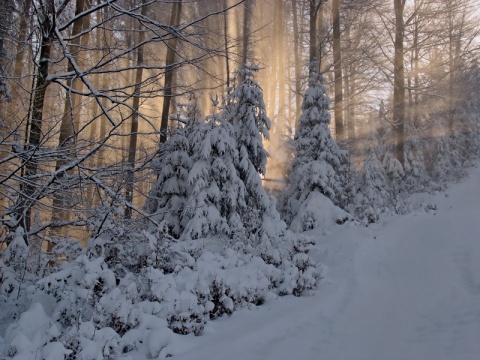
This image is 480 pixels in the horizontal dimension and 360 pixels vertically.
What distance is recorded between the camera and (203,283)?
4781mm

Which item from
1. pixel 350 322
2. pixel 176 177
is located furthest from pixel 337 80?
pixel 350 322

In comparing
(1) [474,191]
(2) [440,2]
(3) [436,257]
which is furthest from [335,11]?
(3) [436,257]

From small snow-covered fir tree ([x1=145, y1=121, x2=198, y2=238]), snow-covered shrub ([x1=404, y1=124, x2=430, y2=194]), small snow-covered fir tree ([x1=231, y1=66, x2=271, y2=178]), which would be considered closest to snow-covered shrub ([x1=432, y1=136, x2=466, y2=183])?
snow-covered shrub ([x1=404, y1=124, x2=430, y2=194])

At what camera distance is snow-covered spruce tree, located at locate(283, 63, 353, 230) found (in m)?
11.3

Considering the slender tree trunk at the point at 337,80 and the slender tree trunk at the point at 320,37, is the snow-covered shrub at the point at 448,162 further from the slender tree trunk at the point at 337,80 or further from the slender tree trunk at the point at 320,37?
the slender tree trunk at the point at 320,37

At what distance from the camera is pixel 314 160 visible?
11.8 meters

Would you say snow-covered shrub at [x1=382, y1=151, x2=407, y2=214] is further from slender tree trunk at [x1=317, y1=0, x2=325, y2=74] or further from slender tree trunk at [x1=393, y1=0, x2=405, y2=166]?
slender tree trunk at [x1=317, y1=0, x2=325, y2=74]

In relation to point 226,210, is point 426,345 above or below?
below

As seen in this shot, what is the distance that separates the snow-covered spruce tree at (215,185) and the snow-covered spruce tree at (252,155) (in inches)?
12.7

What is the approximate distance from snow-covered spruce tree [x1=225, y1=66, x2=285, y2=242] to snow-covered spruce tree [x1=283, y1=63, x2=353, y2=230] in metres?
2.32

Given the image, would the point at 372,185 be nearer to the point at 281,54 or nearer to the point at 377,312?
the point at 281,54

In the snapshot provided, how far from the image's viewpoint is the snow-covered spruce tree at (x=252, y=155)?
863cm

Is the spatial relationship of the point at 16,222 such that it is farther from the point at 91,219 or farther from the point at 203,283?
the point at 203,283

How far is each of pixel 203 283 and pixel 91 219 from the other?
1658mm
